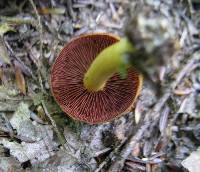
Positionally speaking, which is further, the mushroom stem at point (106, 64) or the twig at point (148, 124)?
the twig at point (148, 124)

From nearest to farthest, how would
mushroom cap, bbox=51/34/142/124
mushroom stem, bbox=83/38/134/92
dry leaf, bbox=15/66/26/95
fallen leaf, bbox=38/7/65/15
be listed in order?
1. mushroom stem, bbox=83/38/134/92
2. mushroom cap, bbox=51/34/142/124
3. dry leaf, bbox=15/66/26/95
4. fallen leaf, bbox=38/7/65/15

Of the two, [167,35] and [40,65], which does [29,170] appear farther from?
[167,35]

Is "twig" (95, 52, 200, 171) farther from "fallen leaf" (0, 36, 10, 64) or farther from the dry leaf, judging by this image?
"fallen leaf" (0, 36, 10, 64)

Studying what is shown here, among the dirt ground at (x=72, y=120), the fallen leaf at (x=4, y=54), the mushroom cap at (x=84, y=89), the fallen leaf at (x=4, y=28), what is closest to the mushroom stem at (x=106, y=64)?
the mushroom cap at (x=84, y=89)

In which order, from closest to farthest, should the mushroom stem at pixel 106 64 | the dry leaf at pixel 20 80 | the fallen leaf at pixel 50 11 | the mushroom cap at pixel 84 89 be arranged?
the mushroom stem at pixel 106 64, the mushroom cap at pixel 84 89, the dry leaf at pixel 20 80, the fallen leaf at pixel 50 11

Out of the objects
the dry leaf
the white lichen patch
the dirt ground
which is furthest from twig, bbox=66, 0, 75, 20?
the white lichen patch

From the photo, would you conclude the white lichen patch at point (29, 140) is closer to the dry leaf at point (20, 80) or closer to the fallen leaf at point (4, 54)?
the dry leaf at point (20, 80)

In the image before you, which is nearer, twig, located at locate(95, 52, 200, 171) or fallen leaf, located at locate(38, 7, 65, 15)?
twig, located at locate(95, 52, 200, 171)
